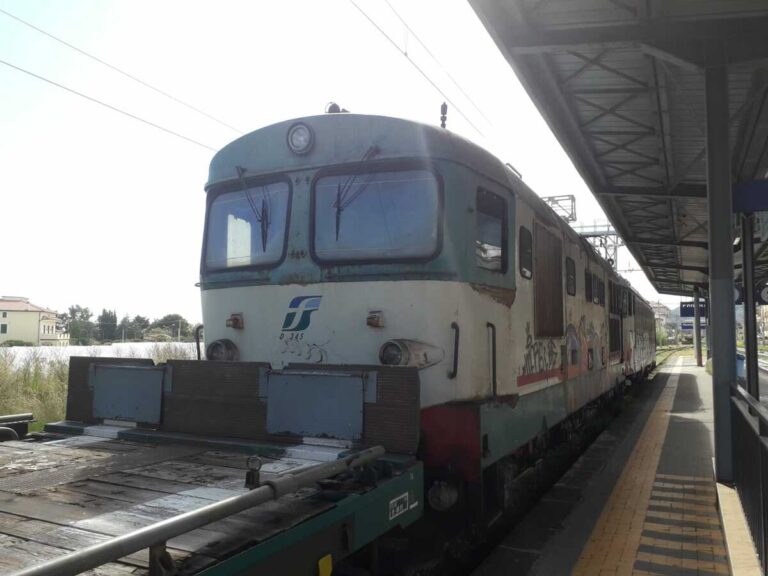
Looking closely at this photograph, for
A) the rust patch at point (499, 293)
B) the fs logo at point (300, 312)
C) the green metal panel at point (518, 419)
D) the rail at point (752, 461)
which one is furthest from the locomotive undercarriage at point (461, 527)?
the rail at point (752, 461)

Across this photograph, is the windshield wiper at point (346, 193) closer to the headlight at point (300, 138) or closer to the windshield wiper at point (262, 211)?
the headlight at point (300, 138)

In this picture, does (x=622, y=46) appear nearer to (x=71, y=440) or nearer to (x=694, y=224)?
(x=71, y=440)

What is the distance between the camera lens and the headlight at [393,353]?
428 centimetres

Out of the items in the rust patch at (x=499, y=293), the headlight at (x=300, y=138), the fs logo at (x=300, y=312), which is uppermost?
the headlight at (x=300, y=138)

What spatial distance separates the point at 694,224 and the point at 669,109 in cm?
1007

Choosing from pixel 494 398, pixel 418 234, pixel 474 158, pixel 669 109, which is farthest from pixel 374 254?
pixel 669 109

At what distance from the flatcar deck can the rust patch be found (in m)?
1.78

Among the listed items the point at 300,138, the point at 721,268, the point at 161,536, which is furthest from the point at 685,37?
the point at 161,536

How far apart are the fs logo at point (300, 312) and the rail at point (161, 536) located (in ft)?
6.66

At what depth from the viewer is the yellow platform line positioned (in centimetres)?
459

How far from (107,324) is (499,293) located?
198 feet

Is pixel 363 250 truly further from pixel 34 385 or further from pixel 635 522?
pixel 34 385

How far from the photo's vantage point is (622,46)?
6996 mm

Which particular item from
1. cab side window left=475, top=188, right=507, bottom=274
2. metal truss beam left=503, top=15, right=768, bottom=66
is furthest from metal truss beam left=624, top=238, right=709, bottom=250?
cab side window left=475, top=188, right=507, bottom=274
